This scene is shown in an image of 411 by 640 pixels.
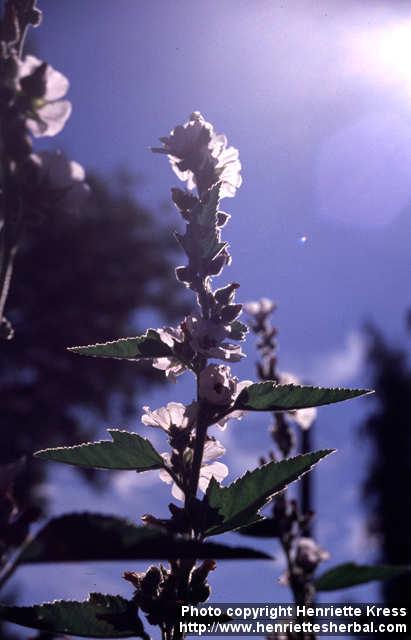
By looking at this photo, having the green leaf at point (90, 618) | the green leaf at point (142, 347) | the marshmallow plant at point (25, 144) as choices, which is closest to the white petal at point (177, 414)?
the green leaf at point (142, 347)

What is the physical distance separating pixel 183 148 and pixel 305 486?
84.5 inches

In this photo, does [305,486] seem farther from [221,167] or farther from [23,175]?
[23,175]

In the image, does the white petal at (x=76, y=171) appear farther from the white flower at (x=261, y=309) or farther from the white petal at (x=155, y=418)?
the white flower at (x=261, y=309)

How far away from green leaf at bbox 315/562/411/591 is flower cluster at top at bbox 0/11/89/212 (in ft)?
4.61

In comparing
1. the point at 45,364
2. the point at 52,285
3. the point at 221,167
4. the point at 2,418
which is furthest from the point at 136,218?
the point at 221,167

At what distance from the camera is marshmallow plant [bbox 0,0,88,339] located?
106cm

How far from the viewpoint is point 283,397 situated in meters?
1.44

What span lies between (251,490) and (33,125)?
0.84 meters

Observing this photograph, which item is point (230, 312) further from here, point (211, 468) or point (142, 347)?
point (211, 468)

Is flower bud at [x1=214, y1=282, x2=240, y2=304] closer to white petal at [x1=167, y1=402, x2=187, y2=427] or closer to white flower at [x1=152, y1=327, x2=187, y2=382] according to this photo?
white flower at [x1=152, y1=327, x2=187, y2=382]

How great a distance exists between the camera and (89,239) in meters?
17.5

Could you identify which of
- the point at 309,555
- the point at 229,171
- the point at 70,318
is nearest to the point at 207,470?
the point at 229,171

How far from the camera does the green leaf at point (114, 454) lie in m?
1.30

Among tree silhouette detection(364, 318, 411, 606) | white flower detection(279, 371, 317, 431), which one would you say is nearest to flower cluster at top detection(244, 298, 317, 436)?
white flower detection(279, 371, 317, 431)
